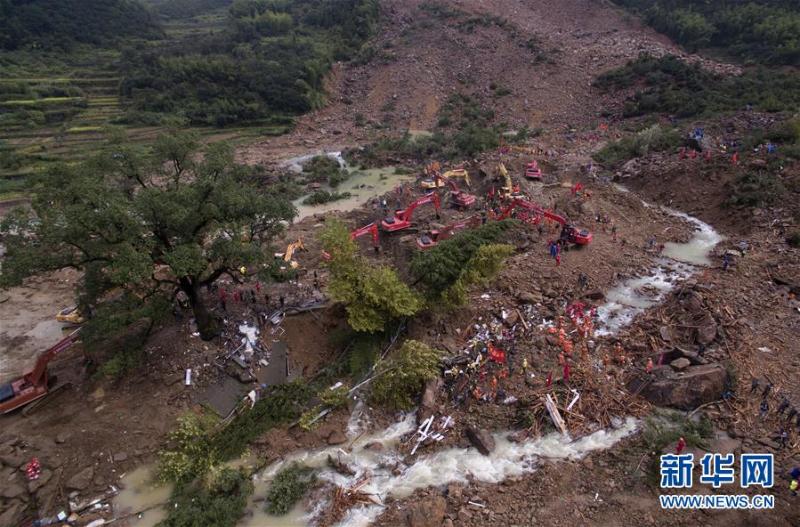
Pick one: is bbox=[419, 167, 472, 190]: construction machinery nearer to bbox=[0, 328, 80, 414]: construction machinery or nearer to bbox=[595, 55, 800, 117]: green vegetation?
bbox=[0, 328, 80, 414]: construction machinery

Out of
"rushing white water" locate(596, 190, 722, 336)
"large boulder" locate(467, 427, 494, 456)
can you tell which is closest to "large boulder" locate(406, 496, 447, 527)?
"large boulder" locate(467, 427, 494, 456)

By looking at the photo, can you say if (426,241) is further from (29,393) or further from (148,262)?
(29,393)

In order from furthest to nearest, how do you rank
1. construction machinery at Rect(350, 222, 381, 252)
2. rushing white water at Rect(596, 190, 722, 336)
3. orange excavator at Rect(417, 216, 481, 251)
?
construction machinery at Rect(350, 222, 381, 252)
orange excavator at Rect(417, 216, 481, 251)
rushing white water at Rect(596, 190, 722, 336)

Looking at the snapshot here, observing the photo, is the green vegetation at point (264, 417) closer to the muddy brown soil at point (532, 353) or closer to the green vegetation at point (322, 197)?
the muddy brown soil at point (532, 353)

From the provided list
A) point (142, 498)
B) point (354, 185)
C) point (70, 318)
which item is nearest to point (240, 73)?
point (354, 185)

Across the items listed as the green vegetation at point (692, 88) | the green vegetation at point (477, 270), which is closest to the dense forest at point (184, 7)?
the green vegetation at point (692, 88)

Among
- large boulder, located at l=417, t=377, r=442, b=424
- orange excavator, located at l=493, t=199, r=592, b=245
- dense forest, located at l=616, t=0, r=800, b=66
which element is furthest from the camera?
dense forest, located at l=616, t=0, r=800, b=66
